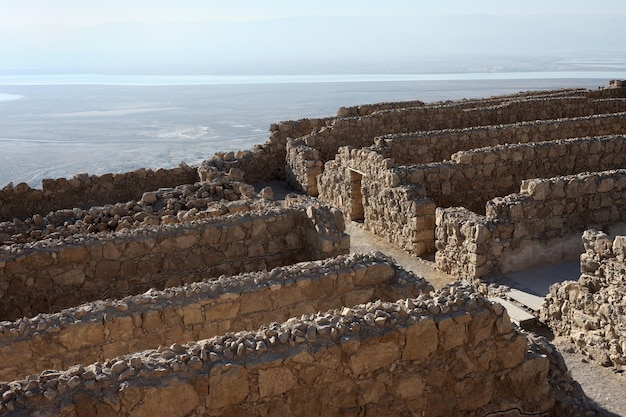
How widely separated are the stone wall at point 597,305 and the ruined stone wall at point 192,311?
94.8 inches

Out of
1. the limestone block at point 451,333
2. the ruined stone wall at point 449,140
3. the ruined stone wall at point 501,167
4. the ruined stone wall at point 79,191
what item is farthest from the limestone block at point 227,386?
the ruined stone wall at point 79,191

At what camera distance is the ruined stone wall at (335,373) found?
3812mm

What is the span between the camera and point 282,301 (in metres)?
6.02

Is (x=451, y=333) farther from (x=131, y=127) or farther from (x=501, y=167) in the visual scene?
(x=131, y=127)

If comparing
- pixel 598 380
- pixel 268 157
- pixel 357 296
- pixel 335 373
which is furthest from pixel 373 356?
pixel 268 157

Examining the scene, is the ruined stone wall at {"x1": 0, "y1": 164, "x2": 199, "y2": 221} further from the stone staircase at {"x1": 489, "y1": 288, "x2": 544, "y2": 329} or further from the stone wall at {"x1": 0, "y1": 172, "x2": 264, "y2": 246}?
the stone staircase at {"x1": 489, "y1": 288, "x2": 544, "y2": 329}

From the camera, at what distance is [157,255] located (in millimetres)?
7574

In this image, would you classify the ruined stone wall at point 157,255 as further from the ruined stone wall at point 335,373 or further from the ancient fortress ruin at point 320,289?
the ruined stone wall at point 335,373

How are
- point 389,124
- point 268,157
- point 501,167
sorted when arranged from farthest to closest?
point 268,157, point 389,124, point 501,167

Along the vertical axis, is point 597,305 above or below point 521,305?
above

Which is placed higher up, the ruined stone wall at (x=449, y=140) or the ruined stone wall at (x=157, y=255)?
the ruined stone wall at (x=449, y=140)

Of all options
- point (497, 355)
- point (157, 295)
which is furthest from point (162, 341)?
point (497, 355)

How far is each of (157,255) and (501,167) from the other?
7.26 m

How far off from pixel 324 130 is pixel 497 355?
1250cm
